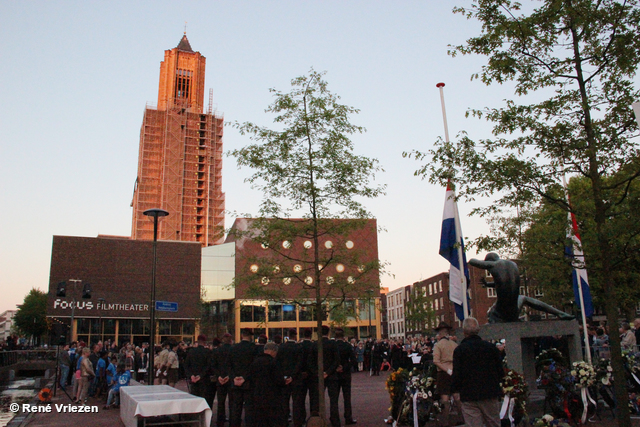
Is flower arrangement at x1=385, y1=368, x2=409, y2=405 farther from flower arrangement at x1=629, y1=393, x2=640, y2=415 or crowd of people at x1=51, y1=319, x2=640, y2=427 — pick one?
flower arrangement at x1=629, y1=393, x2=640, y2=415

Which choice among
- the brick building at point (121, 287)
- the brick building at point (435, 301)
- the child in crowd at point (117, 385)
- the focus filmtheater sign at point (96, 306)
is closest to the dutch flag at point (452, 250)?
the child in crowd at point (117, 385)

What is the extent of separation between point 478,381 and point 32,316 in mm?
93894

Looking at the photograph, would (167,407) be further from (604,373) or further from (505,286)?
(604,373)

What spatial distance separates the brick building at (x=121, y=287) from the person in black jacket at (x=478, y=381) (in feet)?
169

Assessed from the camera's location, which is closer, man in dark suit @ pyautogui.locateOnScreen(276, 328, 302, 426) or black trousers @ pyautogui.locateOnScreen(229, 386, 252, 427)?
black trousers @ pyautogui.locateOnScreen(229, 386, 252, 427)

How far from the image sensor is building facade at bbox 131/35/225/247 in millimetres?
85500

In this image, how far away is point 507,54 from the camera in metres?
9.28

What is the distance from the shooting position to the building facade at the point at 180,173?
85.5 m

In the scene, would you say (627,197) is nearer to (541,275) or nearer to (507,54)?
(507,54)

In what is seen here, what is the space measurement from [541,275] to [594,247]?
26087 millimetres

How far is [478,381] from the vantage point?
718cm

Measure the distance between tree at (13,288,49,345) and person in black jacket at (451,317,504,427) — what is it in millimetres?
90170

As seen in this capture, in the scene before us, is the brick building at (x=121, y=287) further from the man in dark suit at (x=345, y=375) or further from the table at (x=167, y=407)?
the table at (x=167, y=407)

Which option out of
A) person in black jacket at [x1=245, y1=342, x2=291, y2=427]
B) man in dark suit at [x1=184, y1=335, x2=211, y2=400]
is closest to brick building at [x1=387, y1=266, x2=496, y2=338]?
man in dark suit at [x1=184, y1=335, x2=211, y2=400]
